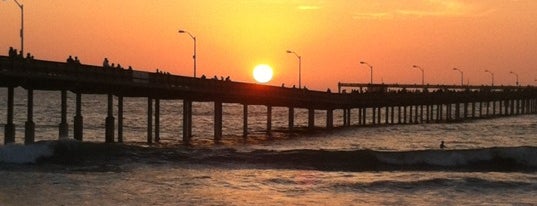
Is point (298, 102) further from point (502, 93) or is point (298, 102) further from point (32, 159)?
point (502, 93)

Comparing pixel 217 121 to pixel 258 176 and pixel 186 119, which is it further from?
pixel 258 176

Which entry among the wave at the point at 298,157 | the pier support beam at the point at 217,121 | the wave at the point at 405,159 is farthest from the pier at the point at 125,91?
the wave at the point at 405,159

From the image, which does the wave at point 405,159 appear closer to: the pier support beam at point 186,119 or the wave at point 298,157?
the wave at point 298,157

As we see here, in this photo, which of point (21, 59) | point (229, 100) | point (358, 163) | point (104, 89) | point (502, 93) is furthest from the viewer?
point (502, 93)

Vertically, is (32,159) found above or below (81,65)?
below

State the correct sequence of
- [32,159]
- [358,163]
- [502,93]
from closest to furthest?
[32,159] < [358,163] < [502,93]

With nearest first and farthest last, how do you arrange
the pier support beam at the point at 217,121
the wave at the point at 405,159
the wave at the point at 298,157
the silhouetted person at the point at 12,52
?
1. the wave at the point at 298,157
2. the wave at the point at 405,159
3. the silhouetted person at the point at 12,52
4. the pier support beam at the point at 217,121

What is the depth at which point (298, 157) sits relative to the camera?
4606 centimetres

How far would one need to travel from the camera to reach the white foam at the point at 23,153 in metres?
42.1

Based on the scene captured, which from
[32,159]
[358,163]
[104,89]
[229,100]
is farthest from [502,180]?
[229,100]

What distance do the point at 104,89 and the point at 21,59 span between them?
37.5 ft

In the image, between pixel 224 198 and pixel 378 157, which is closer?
pixel 224 198

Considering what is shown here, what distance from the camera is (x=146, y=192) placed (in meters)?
30.6

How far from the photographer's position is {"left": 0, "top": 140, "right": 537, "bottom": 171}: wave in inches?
1713
